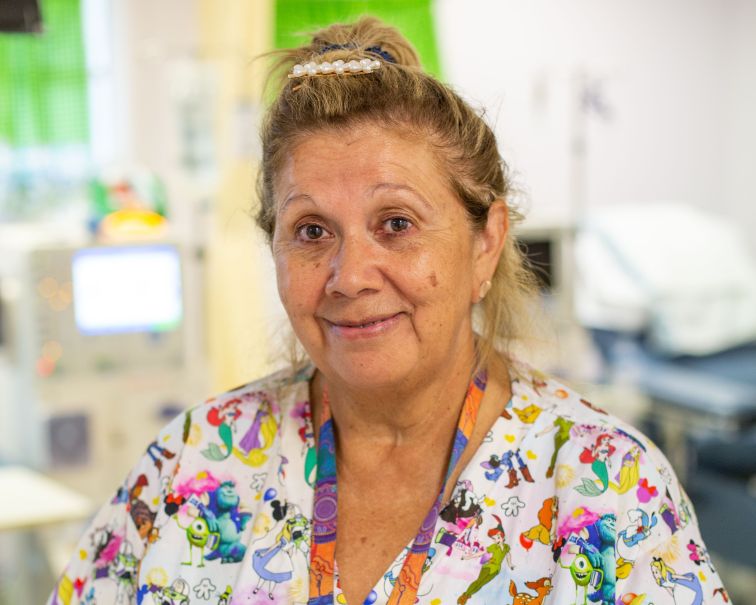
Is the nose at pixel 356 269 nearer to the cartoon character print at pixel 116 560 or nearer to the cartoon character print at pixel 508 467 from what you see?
the cartoon character print at pixel 508 467

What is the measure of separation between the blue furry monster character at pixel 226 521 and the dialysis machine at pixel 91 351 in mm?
2008

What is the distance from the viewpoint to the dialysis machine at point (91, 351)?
3496 millimetres

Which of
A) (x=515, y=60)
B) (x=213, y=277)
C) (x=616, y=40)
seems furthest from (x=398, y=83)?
→ (x=616, y=40)

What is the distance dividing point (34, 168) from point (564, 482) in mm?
5076

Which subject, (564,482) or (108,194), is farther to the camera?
(108,194)

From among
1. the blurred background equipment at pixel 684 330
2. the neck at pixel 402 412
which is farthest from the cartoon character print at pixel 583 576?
the blurred background equipment at pixel 684 330

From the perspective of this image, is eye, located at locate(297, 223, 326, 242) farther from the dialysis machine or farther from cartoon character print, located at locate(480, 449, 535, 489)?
the dialysis machine

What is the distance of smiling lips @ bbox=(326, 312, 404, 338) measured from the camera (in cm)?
138

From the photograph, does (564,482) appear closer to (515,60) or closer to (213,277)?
(213,277)

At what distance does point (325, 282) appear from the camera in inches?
55.2

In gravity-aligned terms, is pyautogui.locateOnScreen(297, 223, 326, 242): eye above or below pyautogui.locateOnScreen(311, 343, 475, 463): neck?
Answer: above

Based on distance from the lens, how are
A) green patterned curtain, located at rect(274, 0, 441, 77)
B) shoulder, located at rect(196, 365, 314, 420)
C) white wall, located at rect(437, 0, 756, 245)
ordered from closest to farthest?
shoulder, located at rect(196, 365, 314, 420) → green patterned curtain, located at rect(274, 0, 441, 77) → white wall, located at rect(437, 0, 756, 245)

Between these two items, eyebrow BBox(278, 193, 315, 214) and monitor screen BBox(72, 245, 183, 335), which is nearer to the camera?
eyebrow BBox(278, 193, 315, 214)

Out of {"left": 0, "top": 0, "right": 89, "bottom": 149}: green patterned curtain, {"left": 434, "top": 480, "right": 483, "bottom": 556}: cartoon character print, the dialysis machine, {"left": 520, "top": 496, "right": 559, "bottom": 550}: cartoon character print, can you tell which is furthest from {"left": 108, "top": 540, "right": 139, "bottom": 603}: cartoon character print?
{"left": 0, "top": 0, "right": 89, "bottom": 149}: green patterned curtain
